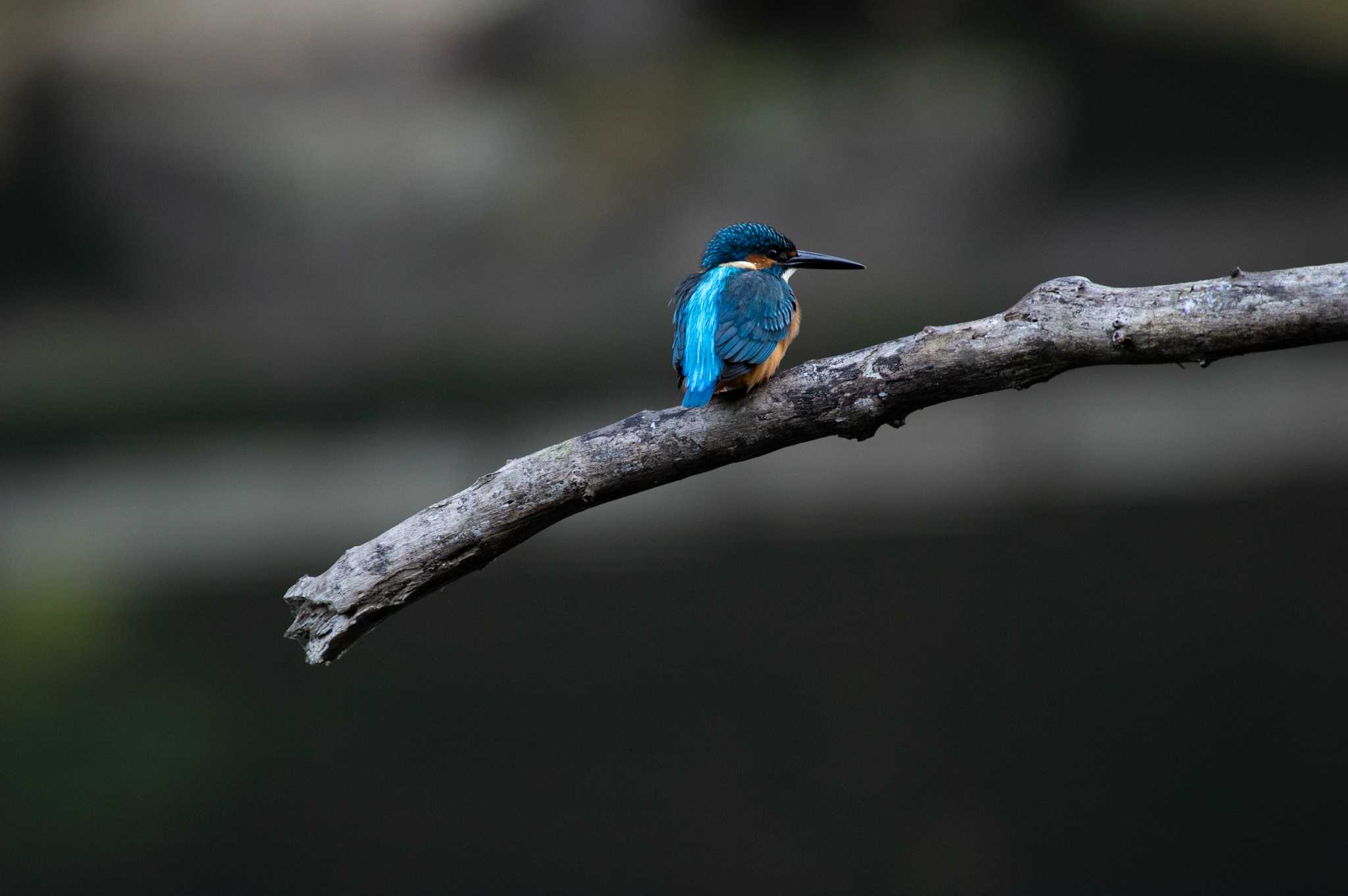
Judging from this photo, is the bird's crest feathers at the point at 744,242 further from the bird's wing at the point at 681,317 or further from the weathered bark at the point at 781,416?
the weathered bark at the point at 781,416

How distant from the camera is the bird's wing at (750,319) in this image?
101cm

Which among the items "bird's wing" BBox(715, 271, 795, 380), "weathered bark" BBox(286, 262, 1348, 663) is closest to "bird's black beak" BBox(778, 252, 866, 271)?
"bird's wing" BBox(715, 271, 795, 380)

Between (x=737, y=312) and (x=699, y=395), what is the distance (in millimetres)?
143

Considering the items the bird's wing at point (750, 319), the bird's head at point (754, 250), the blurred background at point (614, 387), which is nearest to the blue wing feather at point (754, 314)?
the bird's wing at point (750, 319)

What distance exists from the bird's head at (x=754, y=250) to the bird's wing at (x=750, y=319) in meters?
0.09

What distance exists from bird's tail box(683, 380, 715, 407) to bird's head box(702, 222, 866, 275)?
0.36 m

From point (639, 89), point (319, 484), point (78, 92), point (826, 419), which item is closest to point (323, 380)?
point (319, 484)

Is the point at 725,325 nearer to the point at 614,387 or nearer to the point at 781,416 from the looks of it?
the point at 781,416

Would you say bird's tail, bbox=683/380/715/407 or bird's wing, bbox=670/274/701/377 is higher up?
bird's wing, bbox=670/274/701/377

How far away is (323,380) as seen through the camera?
2.55m

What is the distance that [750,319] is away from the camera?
107cm

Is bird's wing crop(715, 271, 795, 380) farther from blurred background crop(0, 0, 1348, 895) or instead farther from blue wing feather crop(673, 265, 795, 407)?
blurred background crop(0, 0, 1348, 895)

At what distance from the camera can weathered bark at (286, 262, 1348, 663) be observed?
0.88 metres

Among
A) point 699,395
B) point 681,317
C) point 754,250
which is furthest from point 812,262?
point 699,395
